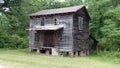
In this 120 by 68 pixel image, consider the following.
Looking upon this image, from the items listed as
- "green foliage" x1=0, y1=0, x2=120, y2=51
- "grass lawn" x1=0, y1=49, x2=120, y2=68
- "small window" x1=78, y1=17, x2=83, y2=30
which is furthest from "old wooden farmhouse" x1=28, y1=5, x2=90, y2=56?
"grass lawn" x1=0, y1=49, x2=120, y2=68

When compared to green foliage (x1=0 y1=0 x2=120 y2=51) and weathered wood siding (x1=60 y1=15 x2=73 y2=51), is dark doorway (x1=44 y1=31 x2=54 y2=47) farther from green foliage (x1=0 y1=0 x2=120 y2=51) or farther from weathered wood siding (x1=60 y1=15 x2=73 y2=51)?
green foliage (x1=0 y1=0 x2=120 y2=51)

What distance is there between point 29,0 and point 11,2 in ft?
11.5

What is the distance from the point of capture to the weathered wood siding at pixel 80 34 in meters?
28.6

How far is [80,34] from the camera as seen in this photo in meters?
29.7

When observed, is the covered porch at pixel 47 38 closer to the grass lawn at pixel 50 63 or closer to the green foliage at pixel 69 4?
the grass lawn at pixel 50 63

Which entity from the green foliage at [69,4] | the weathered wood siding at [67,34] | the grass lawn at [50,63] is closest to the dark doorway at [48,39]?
the weathered wood siding at [67,34]

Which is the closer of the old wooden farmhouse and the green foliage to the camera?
the old wooden farmhouse

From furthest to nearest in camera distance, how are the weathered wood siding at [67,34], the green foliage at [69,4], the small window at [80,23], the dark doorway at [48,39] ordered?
the green foliage at [69,4] < the dark doorway at [48,39] < the small window at [80,23] < the weathered wood siding at [67,34]

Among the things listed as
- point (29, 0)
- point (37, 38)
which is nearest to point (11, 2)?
point (29, 0)

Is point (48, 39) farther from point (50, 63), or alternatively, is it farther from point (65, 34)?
point (50, 63)

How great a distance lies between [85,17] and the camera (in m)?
30.8

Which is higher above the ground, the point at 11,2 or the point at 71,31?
the point at 11,2

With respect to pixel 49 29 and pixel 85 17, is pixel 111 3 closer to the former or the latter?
pixel 85 17

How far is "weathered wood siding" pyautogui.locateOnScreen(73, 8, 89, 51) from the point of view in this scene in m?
28.6
